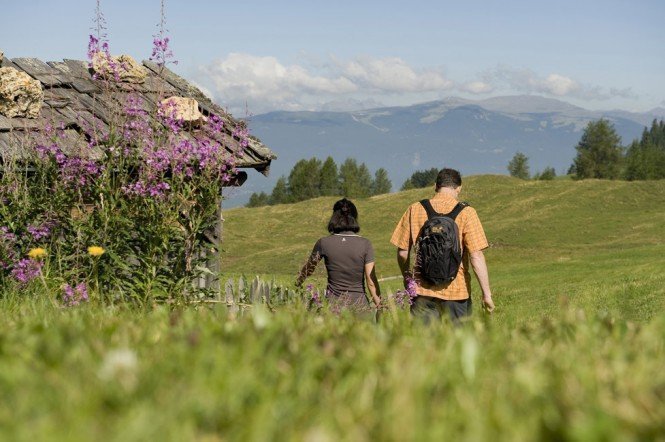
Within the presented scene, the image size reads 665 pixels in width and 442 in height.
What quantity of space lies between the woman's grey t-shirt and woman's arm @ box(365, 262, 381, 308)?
0.05 metres

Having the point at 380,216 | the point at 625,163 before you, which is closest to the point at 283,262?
the point at 380,216

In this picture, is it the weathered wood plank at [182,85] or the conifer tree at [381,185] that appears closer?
the weathered wood plank at [182,85]

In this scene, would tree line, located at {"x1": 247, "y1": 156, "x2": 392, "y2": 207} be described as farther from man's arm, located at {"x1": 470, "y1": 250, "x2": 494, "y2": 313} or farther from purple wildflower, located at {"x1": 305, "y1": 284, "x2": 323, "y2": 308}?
man's arm, located at {"x1": 470, "y1": 250, "x2": 494, "y2": 313}

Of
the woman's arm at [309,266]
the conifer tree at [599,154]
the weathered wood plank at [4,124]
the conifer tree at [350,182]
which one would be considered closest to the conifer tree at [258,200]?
the conifer tree at [350,182]

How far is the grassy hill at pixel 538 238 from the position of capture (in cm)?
2202

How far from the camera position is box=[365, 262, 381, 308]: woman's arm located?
366 inches

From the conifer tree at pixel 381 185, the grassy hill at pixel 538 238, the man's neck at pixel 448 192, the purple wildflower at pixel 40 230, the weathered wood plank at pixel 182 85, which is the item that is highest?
the weathered wood plank at pixel 182 85

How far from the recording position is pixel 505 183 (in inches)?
3034

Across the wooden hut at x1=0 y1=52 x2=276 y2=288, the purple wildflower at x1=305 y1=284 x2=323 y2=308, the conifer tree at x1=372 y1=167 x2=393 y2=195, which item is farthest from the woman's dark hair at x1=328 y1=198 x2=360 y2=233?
→ the conifer tree at x1=372 y1=167 x2=393 y2=195

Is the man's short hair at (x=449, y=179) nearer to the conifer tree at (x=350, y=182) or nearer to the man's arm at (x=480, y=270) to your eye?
the man's arm at (x=480, y=270)

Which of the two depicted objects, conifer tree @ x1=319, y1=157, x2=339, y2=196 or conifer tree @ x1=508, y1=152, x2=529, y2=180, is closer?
conifer tree @ x1=319, y1=157, x2=339, y2=196

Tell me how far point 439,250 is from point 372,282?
1.63 meters

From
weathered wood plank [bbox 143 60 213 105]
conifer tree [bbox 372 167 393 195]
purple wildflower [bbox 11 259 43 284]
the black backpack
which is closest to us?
the black backpack

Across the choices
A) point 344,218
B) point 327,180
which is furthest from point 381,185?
point 344,218
